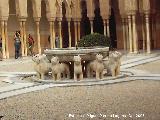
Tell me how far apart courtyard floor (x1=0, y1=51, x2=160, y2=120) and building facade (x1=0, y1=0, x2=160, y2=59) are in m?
12.4

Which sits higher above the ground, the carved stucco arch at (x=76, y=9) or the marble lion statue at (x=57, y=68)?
the carved stucco arch at (x=76, y=9)

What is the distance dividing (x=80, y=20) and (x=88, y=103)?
19.2 m

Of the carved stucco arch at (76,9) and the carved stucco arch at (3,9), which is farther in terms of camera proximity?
the carved stucco arch at (76,9)

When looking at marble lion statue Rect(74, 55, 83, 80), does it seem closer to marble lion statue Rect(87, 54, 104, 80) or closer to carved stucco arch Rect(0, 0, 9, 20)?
marble lion statue Rect(87, 54, 104, 80)

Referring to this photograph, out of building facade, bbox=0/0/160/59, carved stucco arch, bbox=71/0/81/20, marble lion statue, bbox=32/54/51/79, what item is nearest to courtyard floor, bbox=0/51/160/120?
marble lion statue, bbox=32/54/51/79

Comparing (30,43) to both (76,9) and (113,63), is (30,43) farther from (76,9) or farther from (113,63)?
(113,63)

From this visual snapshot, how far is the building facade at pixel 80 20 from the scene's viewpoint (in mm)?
22312

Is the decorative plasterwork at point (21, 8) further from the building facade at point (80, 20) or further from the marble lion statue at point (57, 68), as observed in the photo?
the marble lion statue at point (57, 68)

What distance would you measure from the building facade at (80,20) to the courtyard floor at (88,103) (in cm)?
1242

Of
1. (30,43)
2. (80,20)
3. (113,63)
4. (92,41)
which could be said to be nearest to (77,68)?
(113,63)

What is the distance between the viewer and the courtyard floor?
6520mm

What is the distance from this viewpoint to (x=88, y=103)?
7.68 m

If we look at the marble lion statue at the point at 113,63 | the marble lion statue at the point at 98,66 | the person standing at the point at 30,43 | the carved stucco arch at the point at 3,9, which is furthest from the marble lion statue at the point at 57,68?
the person standing at the point at 30,43

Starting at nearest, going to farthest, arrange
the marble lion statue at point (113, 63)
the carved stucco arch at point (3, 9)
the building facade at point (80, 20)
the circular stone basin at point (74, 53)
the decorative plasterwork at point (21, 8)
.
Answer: the circular stone basin at point (74, 53)
the marble lion statue at point (113, 63)
the building facade at point (80, 20)
the carved stucco arch at point (3, 9)
the decorative plasterwork at point (21, 8)
